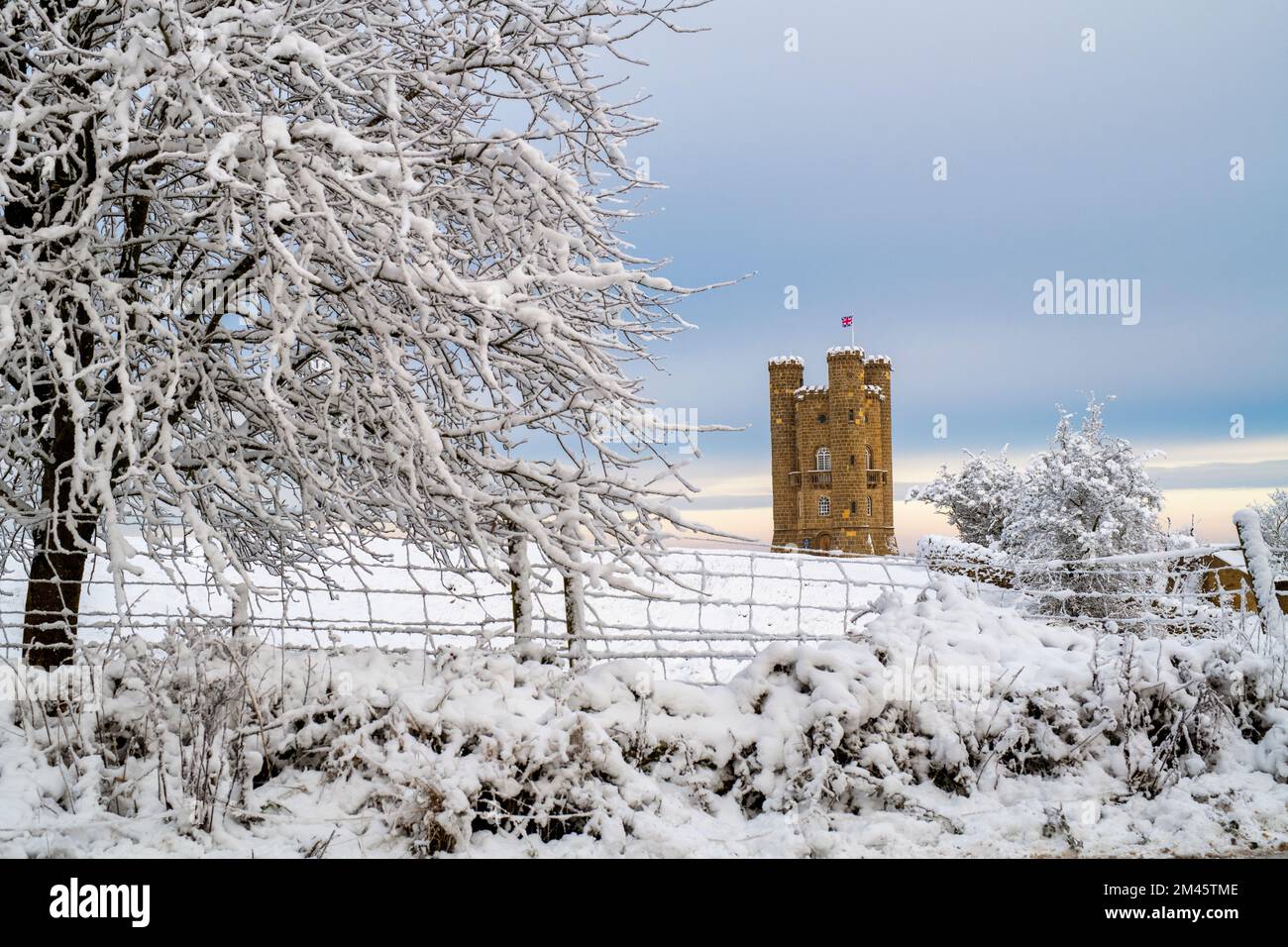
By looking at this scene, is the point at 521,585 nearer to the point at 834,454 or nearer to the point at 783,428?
the point at 834,454

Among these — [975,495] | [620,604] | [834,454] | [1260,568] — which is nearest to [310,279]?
[1260,568]

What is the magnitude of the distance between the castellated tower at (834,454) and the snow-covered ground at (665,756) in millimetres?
44931

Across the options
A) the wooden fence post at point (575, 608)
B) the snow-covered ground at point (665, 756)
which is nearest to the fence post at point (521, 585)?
the wooden fence post at point (575, 608)

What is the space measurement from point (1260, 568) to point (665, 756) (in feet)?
20.0

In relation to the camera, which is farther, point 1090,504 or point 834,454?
point 834,454

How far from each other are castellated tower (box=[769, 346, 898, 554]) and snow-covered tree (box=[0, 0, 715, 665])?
1777 inches

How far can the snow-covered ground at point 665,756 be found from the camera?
12.3 feet

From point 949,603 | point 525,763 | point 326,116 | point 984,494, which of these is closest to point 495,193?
point 326,116

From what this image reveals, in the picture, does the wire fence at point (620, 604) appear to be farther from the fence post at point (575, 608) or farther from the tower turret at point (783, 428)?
the tower turret at point (783, 428)

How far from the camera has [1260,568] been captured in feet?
24.4

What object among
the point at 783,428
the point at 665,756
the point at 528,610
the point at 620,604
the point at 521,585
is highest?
the point at 783,428

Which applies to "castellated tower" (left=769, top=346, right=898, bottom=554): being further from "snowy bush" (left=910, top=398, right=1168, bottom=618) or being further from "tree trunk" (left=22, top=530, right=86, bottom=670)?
"tree trunk" (left=22, top=530, right=86, bottom=670)

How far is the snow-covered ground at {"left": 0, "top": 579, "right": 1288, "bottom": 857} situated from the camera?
148 inches
